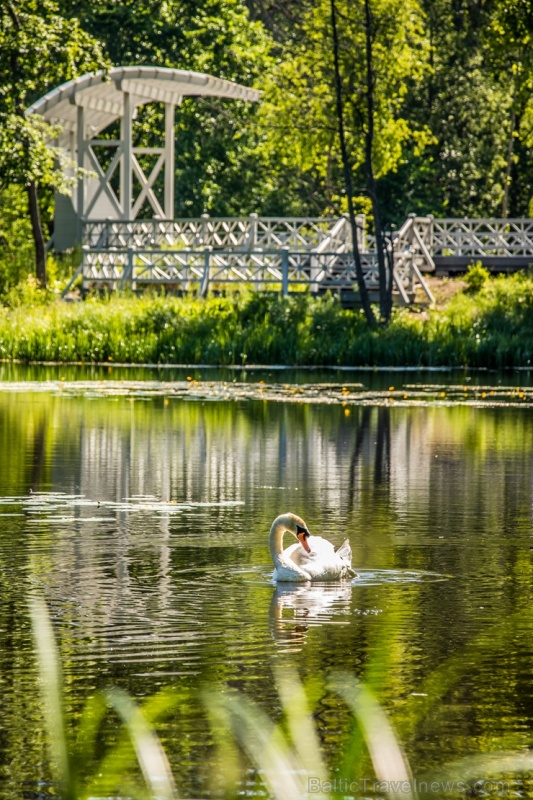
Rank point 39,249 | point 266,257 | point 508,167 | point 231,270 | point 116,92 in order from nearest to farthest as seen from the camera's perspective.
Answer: point 231,270, point 266,257, point 39,249, point 116,92, point 508,167

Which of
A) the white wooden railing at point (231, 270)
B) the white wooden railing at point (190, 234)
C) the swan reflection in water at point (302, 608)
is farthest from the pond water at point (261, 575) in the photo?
the white wooden railing at point (190, 234)

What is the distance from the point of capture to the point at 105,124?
2127 inches

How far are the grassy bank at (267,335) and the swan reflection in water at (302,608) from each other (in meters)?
26.6

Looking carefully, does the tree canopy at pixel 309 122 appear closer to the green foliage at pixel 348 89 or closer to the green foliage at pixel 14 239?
the green foliage at pixel 348 89

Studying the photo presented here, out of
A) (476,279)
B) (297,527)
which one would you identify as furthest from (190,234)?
(297,527)

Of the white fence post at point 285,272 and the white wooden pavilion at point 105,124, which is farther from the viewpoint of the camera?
the white wooden pavilion at point 105,124

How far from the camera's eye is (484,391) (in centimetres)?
2984

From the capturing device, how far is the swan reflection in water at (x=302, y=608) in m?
9.63

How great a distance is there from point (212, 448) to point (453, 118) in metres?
42.7

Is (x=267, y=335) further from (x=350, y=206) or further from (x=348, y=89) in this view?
(x=348, y=89)

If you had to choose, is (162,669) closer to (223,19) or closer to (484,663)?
(484,663)

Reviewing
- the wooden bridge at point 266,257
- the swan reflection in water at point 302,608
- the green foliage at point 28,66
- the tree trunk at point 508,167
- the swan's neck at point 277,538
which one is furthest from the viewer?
the tree trunk at point 508,167

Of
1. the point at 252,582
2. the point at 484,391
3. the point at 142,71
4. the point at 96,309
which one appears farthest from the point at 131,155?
the point at 252,582

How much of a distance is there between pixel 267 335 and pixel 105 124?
17.5 metres
